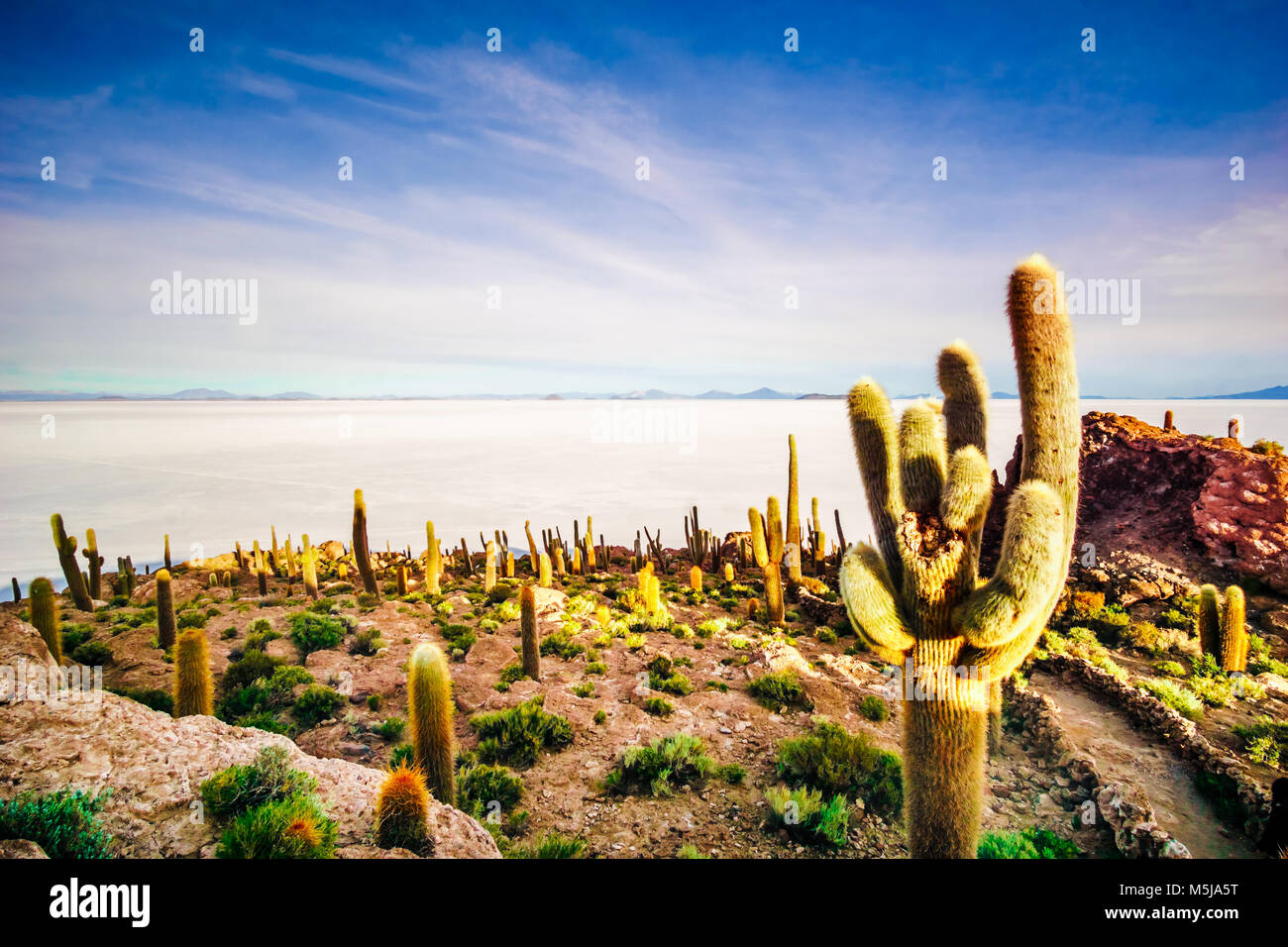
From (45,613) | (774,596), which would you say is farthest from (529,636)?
(45,613)

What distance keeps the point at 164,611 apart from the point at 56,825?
27.4 feet

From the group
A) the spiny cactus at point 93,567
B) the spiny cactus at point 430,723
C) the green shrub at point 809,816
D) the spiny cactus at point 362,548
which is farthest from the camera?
the spiny cactus at point 93,567

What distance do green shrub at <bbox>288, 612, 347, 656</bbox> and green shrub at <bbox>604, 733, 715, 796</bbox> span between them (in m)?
7.32

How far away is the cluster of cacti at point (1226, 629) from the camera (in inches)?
366

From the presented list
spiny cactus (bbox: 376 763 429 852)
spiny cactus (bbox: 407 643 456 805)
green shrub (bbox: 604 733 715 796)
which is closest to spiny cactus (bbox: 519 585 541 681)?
green shrub (bbox: 604 733 715 796)

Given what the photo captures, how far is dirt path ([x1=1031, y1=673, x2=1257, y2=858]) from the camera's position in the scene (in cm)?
586

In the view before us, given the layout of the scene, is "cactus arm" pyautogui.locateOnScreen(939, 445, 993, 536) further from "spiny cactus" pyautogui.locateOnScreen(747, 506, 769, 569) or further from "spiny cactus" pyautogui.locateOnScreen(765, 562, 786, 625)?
"spiny cactus" pyautogui.locateOnScreen(747, 506, 769, 569)

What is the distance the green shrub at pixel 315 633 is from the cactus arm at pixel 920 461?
1112 cm

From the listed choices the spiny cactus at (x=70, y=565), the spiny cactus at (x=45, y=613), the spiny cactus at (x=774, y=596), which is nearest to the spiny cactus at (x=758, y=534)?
the spiny cactus at (x=774, y=596)

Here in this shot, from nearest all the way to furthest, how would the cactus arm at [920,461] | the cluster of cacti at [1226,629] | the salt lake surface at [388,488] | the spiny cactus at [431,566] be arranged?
1. the cactus arm at [920,461]
2. the cluster of cacti at [1226,629]
3. the spiny cactus at [431,566]
4. the salt lake surface at [388,488]

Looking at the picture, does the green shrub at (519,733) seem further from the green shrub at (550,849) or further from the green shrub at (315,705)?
the green shrub at (315,705)

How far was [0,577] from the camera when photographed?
17.4 meters
